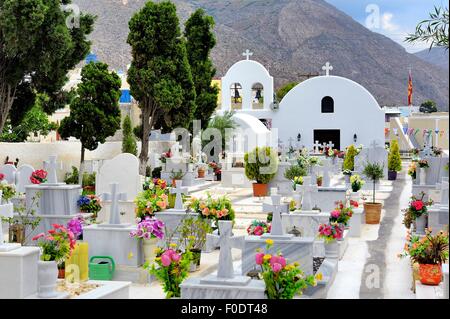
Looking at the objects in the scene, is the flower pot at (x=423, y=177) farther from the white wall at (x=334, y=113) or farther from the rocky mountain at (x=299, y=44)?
the rocky mountain at (x=299, y=44)

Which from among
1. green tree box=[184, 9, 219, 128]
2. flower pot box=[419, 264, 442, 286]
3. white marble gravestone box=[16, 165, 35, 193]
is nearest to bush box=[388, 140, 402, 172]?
green tree box=[184, 9, 219, 128]

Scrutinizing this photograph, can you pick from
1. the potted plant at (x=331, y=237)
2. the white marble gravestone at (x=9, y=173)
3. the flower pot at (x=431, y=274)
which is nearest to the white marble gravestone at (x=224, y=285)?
the flower pot at (x=431, y=274)

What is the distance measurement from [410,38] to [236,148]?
28227mm

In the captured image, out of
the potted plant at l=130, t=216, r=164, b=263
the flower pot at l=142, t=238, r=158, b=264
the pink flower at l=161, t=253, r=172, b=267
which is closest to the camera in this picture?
the pink flower at l=161, t=253, r=172, b=267

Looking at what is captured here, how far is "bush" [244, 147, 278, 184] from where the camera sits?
23.2m

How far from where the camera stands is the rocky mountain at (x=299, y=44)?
403ft

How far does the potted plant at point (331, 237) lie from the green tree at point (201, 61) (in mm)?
20582

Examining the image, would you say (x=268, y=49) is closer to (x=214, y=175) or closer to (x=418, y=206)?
(x=214, y=175)

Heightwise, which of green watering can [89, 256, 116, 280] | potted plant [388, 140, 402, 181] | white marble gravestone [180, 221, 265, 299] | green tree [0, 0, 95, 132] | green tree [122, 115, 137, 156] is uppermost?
green tree [0, 0, 95, 132]

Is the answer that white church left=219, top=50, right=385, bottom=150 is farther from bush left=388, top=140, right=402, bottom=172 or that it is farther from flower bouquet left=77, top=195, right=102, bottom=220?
flower bouquet left=77, top=195, right=102, bottom=220

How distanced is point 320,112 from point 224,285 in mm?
39112

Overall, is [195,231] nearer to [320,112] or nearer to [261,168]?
[261,168]

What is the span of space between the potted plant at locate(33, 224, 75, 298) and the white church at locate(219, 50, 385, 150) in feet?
118

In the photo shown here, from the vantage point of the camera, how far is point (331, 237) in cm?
1093
